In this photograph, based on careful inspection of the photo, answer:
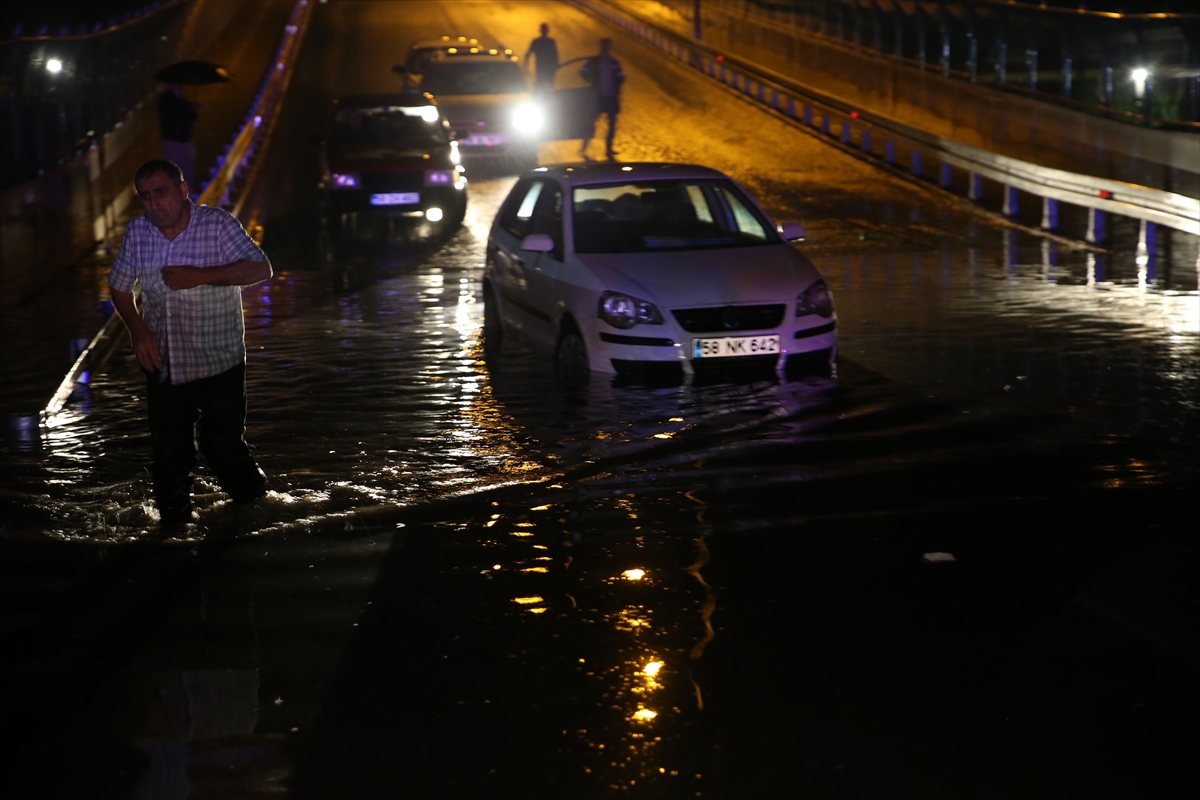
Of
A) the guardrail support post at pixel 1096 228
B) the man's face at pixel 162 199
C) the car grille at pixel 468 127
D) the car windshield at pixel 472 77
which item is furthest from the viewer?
the car windshield at pixel 472 77

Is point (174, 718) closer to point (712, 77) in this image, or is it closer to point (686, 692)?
point (686, 692)

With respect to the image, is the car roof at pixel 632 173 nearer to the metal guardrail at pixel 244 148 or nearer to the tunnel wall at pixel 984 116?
the metal guardrail at pixel 244 148

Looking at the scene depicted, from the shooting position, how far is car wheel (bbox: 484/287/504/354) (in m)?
12.9

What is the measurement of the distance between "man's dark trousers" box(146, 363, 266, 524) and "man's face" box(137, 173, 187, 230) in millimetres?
683

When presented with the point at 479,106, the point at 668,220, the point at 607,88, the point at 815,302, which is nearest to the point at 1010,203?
the point at 607,88

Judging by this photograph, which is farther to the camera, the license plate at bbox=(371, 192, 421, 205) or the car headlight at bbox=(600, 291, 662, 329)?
the license plate at bbox=(371, 192, 421, 205)

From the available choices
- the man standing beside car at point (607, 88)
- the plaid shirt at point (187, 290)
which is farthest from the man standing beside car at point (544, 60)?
the plaid shirt at point (187, 290)

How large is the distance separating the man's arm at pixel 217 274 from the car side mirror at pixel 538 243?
4.50 metres

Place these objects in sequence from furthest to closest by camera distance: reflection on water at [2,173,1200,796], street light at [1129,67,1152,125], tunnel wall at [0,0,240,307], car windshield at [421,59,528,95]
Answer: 1. car windshield at [421,59,528,95]
2. street light at [1129,67,1152,125]
3. tunnel wall at [0,0,240,307]
4. reflection on water at [2,173,1200,796]

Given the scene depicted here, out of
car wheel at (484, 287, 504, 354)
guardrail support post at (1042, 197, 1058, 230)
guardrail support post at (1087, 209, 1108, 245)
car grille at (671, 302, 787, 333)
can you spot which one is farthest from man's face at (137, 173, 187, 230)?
guardrail support post at (1042, 197, 1058, 230)

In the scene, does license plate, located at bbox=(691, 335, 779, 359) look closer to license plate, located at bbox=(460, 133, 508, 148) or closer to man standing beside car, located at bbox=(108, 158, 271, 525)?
man standing beside car, located at bbox=(108, 158, 271, 525)

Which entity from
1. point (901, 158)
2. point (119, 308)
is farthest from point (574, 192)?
point (901, 158)

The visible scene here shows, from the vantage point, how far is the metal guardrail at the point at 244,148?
11.5 meters

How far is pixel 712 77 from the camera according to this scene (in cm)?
3747
